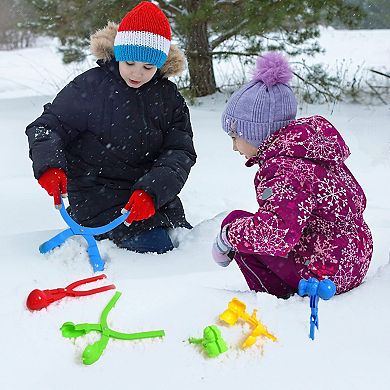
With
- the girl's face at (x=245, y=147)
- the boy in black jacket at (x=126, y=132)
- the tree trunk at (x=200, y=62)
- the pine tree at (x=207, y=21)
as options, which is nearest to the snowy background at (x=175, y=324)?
the boy in black jacket at (x=126, y=132)

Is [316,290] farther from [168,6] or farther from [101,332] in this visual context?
[168,6]

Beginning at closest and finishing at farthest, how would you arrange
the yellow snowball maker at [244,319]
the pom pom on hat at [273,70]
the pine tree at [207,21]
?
the yellow snowball maker at [244,319]
the pom pom on hat at [273,70]
the pine tree at [207,21]

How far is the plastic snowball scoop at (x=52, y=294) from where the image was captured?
1595mm

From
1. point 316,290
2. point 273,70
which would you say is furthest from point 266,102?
point 316,290

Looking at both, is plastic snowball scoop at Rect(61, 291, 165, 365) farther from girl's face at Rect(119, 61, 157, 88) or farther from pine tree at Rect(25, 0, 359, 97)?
pine tree at Rect(25, 0, 359, 97)

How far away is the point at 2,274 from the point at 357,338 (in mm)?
1142

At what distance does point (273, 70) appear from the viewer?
1718 millimetres

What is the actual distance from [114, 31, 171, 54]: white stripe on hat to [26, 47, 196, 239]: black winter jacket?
204 mm

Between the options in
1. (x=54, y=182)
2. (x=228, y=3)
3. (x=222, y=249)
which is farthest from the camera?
(x=228, y=3)

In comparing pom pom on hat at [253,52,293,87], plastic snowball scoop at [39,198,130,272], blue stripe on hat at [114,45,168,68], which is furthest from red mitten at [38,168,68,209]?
pom pom on hat at [253,52,293,87]

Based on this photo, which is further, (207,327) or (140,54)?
(140,54)

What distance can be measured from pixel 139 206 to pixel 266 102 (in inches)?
26.2

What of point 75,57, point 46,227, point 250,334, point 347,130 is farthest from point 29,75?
point 250,334

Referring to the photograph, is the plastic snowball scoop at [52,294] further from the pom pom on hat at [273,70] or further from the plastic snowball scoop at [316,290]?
the pom pom on hat at [273,70]
